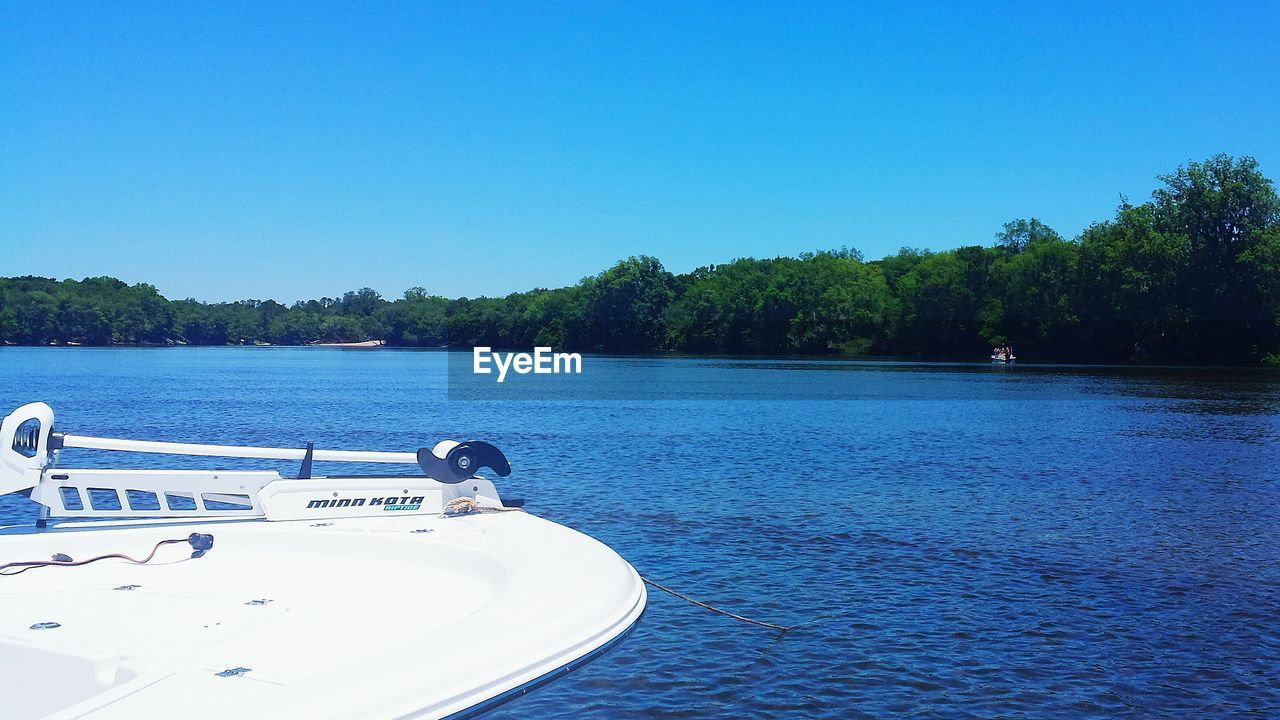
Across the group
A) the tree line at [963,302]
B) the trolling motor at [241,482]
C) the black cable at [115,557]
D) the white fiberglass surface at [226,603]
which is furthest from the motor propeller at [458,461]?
the tree line at [963,302]

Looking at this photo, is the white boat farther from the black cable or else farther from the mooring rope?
the mooring rope

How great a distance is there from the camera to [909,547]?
47.5 feet

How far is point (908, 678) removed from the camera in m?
8.76

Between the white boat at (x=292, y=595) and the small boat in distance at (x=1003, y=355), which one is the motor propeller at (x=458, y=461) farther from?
the small boat in distance at (x=1003, y=355)

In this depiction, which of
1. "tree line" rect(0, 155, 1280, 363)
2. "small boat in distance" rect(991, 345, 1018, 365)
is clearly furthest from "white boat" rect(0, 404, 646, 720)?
"small boat in distance" rect(991, 345, 1018, 365)

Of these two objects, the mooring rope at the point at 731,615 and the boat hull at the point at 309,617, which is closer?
the boat hull at the point at 309,617

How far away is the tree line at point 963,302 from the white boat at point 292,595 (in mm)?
86893

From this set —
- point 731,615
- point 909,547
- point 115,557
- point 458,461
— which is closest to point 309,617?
point 115,557

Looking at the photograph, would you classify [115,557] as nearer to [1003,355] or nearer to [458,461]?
[458,461]

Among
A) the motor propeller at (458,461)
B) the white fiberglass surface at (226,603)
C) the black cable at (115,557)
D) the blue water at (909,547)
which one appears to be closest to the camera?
the white fiberglass surface at (226,603)

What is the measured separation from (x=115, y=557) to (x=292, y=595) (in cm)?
158

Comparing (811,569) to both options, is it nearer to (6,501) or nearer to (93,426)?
(6,501)

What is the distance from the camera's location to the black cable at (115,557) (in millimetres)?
7301

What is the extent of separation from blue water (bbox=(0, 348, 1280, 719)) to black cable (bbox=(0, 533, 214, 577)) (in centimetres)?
282
